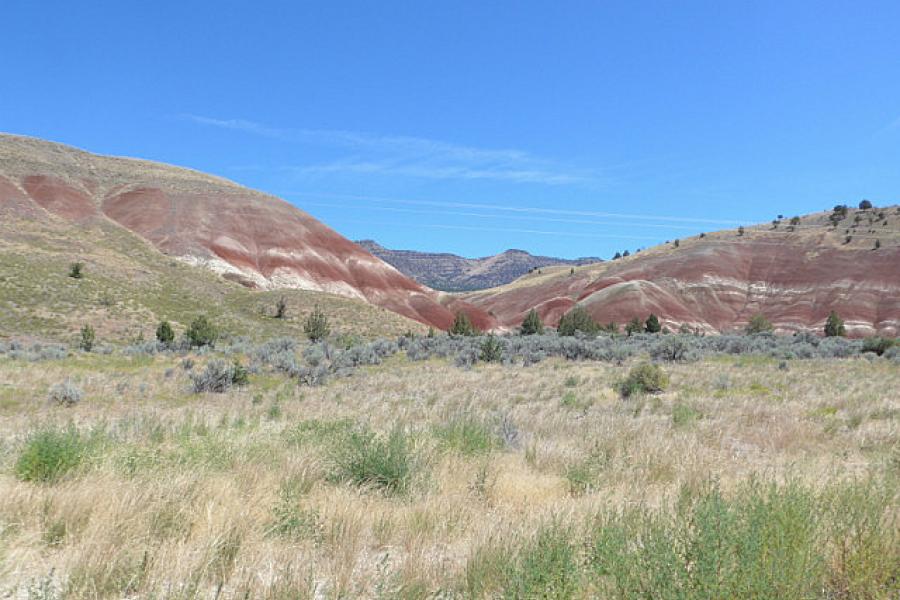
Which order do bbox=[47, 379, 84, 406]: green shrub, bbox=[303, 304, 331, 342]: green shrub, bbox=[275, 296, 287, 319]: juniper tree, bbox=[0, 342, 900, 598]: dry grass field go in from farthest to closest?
1. bbox=[275, 296, 287, 319]: juniper tree
2. bbox=[303, 304, 331, 342]: green shrub
3. bbox=[47, 379, 84, 406]: green shrub
4. bbox=[0, 342, 900, 598]: dry grass field

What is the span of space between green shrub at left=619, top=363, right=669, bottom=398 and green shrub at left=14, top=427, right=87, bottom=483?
11917 millimetres

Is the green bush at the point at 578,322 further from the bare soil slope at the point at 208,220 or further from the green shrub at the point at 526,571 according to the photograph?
the green shrub at the point at 526,571

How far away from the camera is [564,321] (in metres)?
51.1

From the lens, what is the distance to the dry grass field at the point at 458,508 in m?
3.03

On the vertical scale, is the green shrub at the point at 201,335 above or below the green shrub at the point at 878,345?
below

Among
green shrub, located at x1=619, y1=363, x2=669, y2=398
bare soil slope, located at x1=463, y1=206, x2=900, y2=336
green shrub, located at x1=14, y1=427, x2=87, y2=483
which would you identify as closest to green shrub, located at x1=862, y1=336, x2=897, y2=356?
green shrub, located at x1=619, y1=363, x2=669, y2=398

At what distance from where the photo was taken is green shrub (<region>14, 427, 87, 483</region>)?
4949 mm

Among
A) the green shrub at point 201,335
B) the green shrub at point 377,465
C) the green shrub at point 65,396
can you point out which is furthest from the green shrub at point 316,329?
the green shrub at point 377,465

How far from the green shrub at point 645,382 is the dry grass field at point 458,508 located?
11.9 feet

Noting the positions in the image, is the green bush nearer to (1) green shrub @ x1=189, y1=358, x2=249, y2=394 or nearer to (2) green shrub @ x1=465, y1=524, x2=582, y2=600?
(1) green shrub @ x1=189, y1=358, x2=249, y2=394

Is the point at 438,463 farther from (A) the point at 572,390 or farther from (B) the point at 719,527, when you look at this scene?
(A) the point at 572,390

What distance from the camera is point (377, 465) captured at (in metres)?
5.33

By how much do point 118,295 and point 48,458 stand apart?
44.4 metres

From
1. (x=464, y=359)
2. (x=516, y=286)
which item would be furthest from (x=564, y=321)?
(x=516, y=286)
